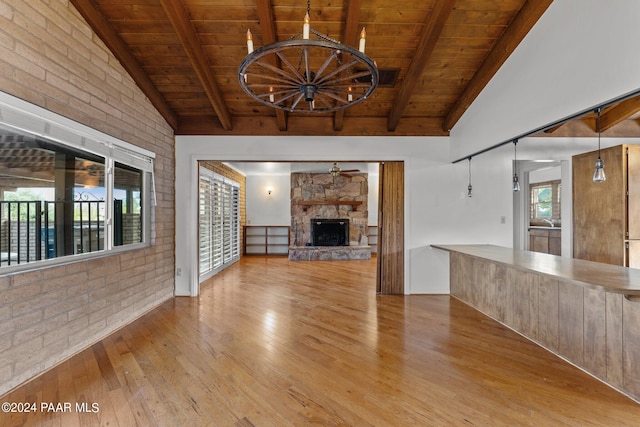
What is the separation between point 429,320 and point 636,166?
325cm

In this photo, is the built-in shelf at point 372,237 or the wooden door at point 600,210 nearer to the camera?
the wooden door at point 600,210

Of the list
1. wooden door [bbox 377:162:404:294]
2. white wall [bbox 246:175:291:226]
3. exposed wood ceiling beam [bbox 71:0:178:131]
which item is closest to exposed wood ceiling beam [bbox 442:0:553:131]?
wooden door [bbox 377:162:404:294]

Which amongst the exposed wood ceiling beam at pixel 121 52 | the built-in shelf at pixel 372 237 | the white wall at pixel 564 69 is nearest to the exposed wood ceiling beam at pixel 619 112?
the white wall at pixel 564 69

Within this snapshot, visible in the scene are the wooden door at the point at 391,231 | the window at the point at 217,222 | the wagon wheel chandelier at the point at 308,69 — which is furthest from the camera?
the window at the point at 217,222

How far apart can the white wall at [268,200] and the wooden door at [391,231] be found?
14.9ft

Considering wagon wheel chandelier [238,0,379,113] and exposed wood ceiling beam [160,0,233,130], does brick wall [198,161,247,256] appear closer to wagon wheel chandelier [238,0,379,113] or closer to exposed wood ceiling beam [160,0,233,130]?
exposed wood ceiling beam [160,0,233,130]

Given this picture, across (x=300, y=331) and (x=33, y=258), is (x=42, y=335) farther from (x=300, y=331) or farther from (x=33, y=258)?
(x=300, y=331)

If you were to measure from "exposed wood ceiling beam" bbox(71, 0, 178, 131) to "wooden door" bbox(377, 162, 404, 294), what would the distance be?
3312mm

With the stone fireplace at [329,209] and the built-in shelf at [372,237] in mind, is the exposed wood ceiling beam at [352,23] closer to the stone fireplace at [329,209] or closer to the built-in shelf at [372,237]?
the stone fireplace at [329,209]

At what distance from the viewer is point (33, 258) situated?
2.35 metres

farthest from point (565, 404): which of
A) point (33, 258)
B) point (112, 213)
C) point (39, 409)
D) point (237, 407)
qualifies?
point (112, 213)

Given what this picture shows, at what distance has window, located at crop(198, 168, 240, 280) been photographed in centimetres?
552

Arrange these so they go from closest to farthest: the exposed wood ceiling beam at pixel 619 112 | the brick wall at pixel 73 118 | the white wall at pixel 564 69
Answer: the white wall at pixel 564 69 < the brick wall at pixel 73 118 < the exposed wood ceiling beam at pixel 619 112

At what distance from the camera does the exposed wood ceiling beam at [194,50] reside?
8.79ft
